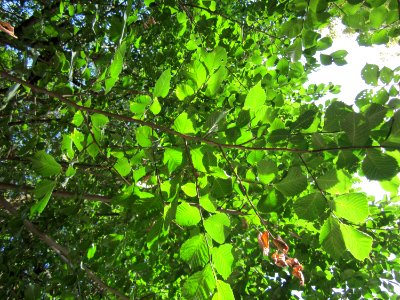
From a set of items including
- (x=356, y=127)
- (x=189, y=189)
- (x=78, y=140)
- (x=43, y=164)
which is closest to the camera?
(x=356, y=127)

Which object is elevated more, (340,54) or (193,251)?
(340,54)

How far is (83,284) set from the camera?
165 centimetres

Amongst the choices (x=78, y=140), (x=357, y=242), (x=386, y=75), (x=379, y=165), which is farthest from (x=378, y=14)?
(x=78, y=140)

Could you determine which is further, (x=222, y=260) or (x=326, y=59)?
(x=326, y=59)

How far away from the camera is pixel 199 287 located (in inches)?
33.6

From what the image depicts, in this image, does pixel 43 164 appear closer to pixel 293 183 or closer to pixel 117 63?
pixel 117 63

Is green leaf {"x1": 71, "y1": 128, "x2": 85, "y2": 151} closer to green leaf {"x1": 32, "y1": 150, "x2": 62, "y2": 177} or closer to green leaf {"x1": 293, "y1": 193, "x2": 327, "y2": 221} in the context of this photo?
green leaf {"x1": 32, "y1": 150, "x2": 62, "y2": 177}

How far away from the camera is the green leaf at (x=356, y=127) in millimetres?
680

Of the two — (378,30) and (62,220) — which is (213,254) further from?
(62,220)

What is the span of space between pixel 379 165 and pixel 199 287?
0.55m

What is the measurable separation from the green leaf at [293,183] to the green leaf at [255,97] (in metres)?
0.22

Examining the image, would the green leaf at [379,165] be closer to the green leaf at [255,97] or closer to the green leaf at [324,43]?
the green leaf at [255,97]

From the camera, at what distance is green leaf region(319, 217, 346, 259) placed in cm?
80

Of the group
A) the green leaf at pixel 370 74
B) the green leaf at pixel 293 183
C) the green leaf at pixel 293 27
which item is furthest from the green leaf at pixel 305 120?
the green leaf at pixel 293 27
